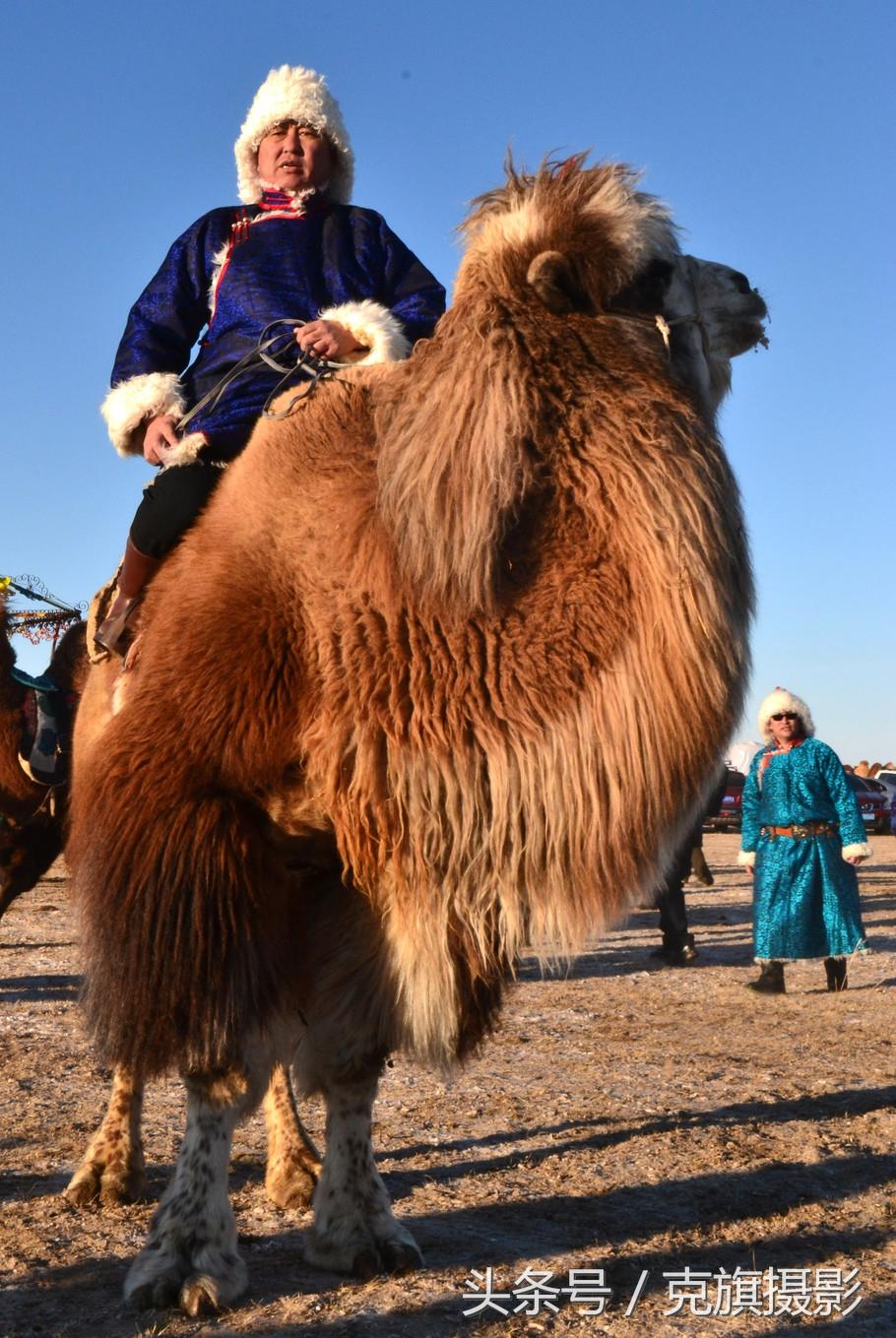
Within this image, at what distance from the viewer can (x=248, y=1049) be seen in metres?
3.31

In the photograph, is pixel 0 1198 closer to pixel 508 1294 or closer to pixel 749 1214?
pixel 508 1294

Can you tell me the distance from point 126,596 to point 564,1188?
7.79 feet

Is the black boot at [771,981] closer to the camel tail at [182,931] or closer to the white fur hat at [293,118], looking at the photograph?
the white fur hat at [293,118]

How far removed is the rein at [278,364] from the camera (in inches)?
156

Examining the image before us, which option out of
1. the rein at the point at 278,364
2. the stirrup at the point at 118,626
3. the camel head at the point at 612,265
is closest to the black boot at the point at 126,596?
the stirrup at the point at 118,626

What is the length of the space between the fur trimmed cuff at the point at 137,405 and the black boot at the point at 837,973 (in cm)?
757

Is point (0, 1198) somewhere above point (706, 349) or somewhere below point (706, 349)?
below

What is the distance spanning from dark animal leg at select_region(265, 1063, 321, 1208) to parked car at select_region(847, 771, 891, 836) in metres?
31.0

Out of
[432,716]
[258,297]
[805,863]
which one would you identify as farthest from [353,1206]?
[805,863]

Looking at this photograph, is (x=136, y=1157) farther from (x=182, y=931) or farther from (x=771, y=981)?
(x=771, y=981)

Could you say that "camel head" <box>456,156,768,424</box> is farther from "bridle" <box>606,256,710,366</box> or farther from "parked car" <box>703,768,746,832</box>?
"parked car" <box>703,768,746,832</box>

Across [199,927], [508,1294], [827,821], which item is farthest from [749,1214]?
[827,821]

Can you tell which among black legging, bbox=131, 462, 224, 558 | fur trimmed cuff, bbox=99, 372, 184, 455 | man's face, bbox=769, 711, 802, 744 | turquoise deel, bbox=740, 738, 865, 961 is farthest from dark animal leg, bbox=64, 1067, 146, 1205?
man's face, bbox=769, 711, 802, 744

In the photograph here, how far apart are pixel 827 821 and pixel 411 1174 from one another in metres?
6.65
